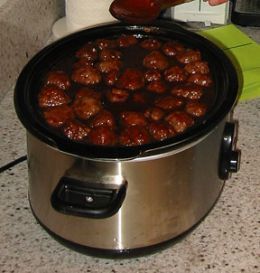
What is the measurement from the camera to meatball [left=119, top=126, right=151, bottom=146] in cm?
72

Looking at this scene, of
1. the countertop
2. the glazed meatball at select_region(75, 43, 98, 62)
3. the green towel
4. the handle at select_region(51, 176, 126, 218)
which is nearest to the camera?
the handle at select_region(51, 176, 126, 218)

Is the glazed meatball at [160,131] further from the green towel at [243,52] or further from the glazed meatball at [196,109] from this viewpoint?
the green towel at [243,52]

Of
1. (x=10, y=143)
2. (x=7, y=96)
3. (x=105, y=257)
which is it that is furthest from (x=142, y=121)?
(x=7, y=96)

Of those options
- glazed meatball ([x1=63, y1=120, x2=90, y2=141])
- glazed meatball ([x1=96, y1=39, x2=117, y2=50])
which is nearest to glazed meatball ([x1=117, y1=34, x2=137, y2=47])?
glazed meatball ([x1=96, y1=39, x2=117, y2=50])

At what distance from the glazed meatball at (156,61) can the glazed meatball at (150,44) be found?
3cm

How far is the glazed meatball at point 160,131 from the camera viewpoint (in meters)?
0.73

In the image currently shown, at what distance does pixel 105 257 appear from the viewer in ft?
2.51

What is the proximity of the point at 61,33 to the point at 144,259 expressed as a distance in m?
0.60

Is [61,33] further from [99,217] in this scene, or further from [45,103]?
[99,217]

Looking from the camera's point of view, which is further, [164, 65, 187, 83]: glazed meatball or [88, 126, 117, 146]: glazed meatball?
[164, 65, 187, 83]: glazed meatball

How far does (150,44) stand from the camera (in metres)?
0.90

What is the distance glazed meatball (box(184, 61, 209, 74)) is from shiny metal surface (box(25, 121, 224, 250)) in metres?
0.11

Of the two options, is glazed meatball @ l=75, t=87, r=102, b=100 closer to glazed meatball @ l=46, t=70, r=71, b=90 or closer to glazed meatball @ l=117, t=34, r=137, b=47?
glazed meatball @ l=46, t=70, r=71, b=90

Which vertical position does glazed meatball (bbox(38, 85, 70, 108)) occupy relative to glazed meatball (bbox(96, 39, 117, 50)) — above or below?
below
